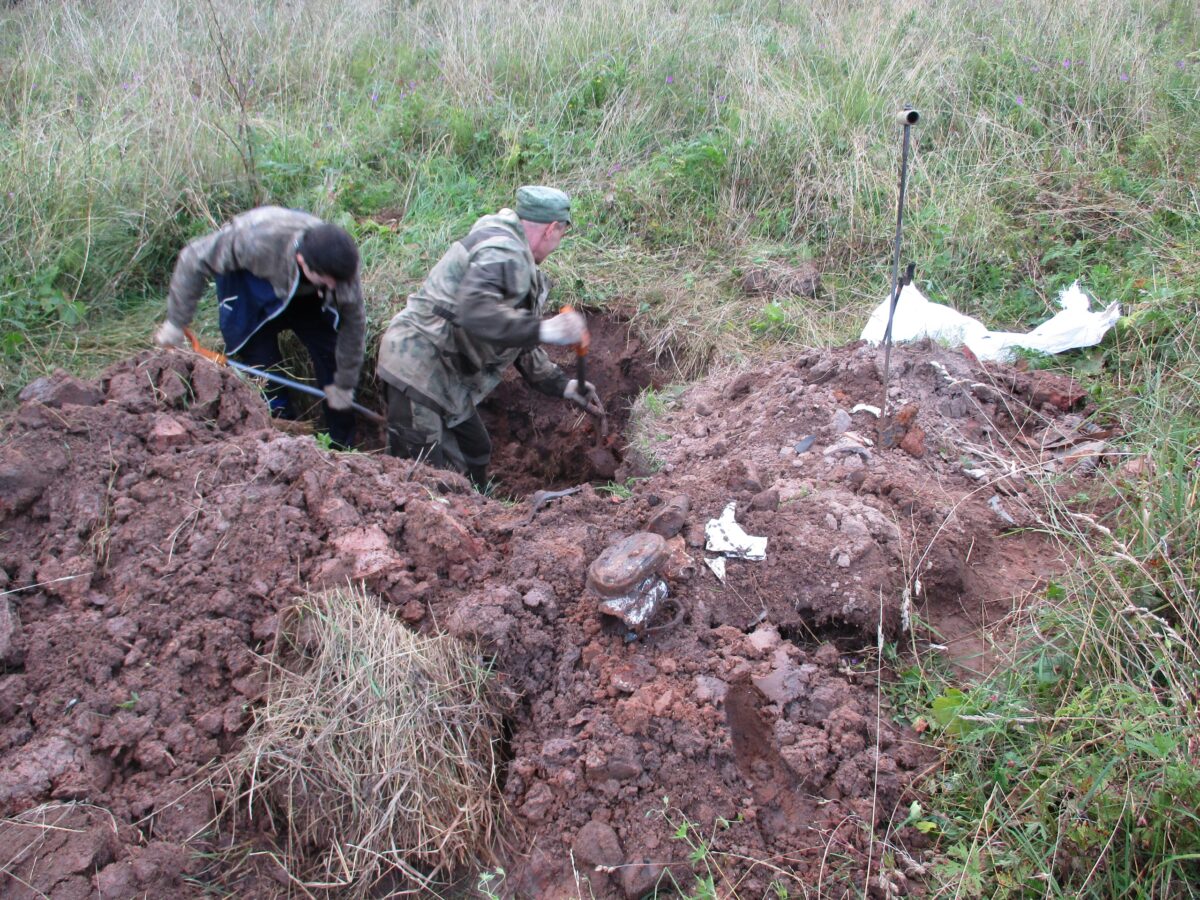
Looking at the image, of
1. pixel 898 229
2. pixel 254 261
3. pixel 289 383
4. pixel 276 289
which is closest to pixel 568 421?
pixel 289 383

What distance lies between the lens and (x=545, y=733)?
2.46 metres

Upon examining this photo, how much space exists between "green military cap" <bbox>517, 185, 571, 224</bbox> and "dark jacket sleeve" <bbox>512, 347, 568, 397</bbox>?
31.5 inches

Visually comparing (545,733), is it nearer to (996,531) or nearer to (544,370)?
(996,531)

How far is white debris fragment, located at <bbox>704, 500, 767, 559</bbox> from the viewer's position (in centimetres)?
288

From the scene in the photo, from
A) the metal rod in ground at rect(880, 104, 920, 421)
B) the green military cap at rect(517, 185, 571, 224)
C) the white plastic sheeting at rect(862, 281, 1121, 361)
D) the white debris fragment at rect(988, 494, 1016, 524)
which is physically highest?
the metal rod in ground at rect(880, 104, 920, 421)

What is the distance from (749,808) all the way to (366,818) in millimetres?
1013

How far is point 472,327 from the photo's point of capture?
12.7 ft

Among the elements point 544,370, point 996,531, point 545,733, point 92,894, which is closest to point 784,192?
point 544,370

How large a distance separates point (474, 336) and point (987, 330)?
8.96 feet

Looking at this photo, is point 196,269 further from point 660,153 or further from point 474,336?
point 660,153

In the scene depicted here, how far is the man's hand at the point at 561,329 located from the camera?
3885mm

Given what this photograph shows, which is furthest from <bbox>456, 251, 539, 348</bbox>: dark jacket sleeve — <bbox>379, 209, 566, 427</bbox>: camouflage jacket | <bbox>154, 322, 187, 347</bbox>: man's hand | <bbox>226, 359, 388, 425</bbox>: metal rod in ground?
<bbox>154, 322, 187, 347</bbox>: man's hand

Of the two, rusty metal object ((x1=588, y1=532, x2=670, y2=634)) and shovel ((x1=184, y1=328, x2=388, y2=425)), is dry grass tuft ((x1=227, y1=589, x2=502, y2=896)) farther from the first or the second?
shovel ((x1=184, y1=328, x2=388, y2=425))

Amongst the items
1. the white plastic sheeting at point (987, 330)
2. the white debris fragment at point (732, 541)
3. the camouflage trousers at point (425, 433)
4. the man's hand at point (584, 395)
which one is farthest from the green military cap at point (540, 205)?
the white debris fragment at point (732, 541)
